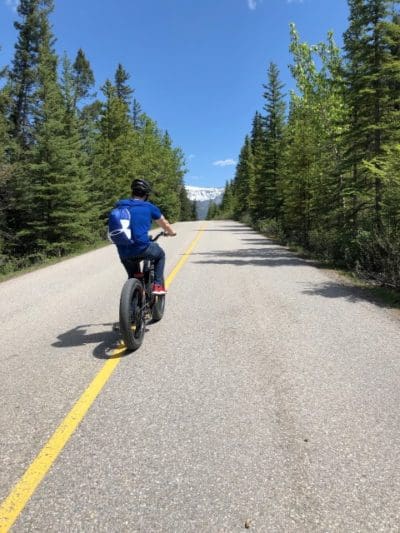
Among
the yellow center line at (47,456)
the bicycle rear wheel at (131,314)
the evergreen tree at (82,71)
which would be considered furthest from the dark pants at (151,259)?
the evergreen tree at (82,71)

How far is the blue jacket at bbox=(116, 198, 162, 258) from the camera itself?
221 inches

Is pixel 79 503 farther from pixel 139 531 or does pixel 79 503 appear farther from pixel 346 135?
pixel 346 135

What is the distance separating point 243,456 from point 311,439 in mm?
611

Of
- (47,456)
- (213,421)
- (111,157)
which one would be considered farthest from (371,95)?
(111,157)

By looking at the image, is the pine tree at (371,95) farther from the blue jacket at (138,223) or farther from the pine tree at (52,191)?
the pine tree at (52,191)

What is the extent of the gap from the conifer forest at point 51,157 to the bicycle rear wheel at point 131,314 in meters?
12.9

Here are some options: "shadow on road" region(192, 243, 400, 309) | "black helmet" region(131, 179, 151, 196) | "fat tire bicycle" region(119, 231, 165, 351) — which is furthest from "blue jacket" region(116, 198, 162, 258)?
"shadow on road" region(192, 243, 400, 309)

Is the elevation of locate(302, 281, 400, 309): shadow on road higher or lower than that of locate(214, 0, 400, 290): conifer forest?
lower

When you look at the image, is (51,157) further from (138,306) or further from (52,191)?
(138,306)

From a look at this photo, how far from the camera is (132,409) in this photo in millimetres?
3748

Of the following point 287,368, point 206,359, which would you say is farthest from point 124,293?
point 287,368

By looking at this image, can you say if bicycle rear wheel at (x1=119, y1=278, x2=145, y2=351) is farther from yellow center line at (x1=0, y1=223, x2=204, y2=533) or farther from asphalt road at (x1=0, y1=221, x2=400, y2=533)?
yellow center line at (x1=0, y1=223, x2=204, y2=533)

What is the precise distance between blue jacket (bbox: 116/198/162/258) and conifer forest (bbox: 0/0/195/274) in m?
12.6

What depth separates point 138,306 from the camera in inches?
218
